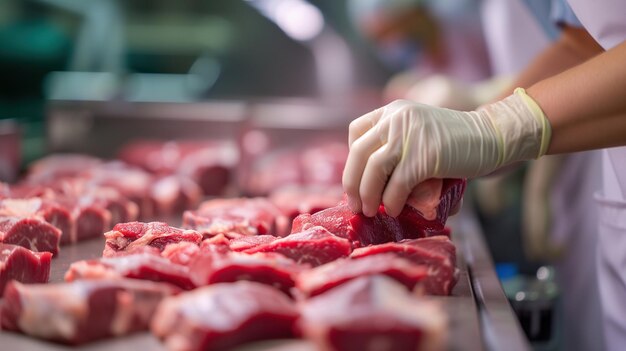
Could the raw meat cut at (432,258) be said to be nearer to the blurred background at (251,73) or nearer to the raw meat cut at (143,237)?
the raw meat cut at (143,237)

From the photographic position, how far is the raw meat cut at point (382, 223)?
2088 millimetres

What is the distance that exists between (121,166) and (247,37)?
456 cm

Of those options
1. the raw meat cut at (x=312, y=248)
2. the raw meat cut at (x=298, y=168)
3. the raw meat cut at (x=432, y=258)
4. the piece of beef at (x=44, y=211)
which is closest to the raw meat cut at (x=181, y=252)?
the raw meat cut at (x=312, y=248)

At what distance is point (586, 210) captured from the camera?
12.8ft

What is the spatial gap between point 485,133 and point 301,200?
4.27 ft

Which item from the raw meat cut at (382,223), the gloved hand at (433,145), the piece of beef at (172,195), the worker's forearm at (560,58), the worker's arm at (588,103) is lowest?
the piece of beef at (172,195)

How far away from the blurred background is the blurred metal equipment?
1 cm

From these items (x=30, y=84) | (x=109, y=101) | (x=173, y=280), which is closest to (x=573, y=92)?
(x=173, y=280)

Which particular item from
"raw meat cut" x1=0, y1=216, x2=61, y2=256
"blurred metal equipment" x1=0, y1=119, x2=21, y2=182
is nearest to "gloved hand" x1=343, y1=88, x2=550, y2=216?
"raw meat cut" x1=0, y1=216, x2=61, y2=256

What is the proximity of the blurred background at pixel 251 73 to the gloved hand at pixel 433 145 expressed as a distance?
1.56 m

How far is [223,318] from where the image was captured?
4.87ft

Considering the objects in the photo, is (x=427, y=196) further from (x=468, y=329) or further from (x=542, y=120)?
(x=468, y=329)

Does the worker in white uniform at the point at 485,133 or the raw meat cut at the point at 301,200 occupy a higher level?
the worker in white uniform at the point at 485,133

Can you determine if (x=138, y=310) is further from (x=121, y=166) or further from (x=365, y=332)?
(x=121, y=166)
